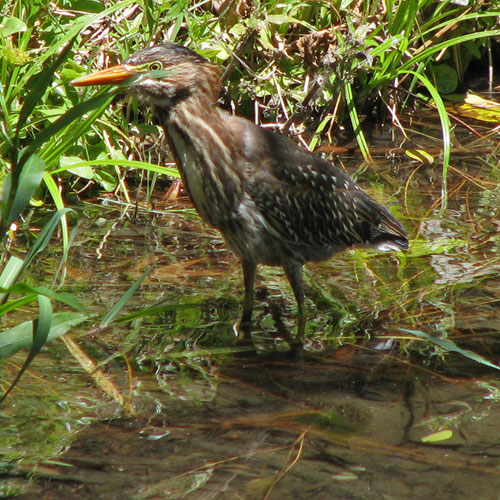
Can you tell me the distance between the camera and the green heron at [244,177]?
4.40 m

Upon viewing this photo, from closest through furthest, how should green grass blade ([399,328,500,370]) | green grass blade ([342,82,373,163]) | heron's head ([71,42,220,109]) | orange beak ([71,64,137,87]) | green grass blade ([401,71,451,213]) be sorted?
green grass blade ([399,328,500,370]) < orange beak ([71,64,137,87]) < heron's head ([71,42,220,109]) < green grass blade ([401,71,451,213]) < green grass blade ([342,82,373,163])

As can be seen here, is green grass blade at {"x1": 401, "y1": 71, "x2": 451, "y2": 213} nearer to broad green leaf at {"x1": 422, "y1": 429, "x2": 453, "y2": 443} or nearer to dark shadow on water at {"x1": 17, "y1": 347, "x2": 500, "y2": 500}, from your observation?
dark shadow on water at {"x1": 17, "y1": 347, "x2": 500, "y2": 500}

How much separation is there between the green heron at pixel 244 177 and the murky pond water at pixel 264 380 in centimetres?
36

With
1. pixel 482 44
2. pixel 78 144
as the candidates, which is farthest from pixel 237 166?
pixel 482 44

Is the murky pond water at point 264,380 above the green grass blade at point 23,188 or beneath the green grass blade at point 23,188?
beneath

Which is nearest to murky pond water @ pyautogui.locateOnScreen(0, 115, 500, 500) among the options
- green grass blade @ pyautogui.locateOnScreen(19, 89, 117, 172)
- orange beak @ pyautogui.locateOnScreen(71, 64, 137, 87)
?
green grass blade @ pyautogui.locateOnScreen(19, 89, 117, 172)

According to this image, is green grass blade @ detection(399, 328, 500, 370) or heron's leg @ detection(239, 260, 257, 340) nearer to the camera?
green grass blade @ detection(399, 328, 500, 370)

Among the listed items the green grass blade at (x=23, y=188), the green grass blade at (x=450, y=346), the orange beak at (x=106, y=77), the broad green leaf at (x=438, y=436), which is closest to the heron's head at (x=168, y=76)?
the orange beak at (x=106, y=77)

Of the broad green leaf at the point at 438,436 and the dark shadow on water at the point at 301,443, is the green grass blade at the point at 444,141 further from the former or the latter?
the broad green leaf at the point at 438,436

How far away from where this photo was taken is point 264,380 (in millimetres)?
4270

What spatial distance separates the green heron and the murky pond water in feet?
1.19

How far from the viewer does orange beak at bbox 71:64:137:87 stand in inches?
162

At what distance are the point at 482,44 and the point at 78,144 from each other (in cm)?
425

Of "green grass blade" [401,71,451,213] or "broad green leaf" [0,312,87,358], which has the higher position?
"broad green leaf" [0,312,87,358]
